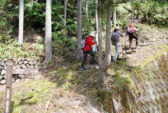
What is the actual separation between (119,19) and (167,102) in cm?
1176

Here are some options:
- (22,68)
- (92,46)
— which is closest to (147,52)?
(92,46)

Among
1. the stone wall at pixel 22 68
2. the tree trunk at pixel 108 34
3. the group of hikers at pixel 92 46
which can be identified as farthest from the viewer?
the stone wall at pixel 22 68

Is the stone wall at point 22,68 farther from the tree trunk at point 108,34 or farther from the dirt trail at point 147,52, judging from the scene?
the dirt trail at point 147,52

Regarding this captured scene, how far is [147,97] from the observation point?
834 cm

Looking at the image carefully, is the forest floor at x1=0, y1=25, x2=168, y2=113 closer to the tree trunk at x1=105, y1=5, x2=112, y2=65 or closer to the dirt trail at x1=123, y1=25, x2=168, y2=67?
the dirt trail at x1=123, y1=25, x2=168, y2=67

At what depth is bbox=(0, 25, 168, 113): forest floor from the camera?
295 inches

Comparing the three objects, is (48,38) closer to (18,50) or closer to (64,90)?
(18,50)

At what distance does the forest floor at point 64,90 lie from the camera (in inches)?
295

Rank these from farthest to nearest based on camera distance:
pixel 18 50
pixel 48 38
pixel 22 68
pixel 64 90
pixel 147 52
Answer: pixel 18 50
pixel 48 38
pixel 22 68
pixel 147 52
pixel 64 90

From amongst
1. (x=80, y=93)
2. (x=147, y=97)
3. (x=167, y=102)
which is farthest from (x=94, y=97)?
(x=167, y=102)

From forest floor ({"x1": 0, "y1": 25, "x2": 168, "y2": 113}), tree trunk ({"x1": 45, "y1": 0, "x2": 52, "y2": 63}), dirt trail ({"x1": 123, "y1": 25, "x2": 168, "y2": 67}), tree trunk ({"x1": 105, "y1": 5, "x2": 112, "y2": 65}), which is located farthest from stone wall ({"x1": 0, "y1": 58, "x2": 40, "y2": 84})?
dirt trail ({"x1": 123, "y1": 25, "x2": 168, "y2": 67})

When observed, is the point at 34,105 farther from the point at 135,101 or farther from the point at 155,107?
the point at 155,107

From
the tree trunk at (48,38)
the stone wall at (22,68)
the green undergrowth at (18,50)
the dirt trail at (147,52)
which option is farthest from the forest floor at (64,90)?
the green undergrowth at (18,50)

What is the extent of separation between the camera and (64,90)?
28.0 ft
